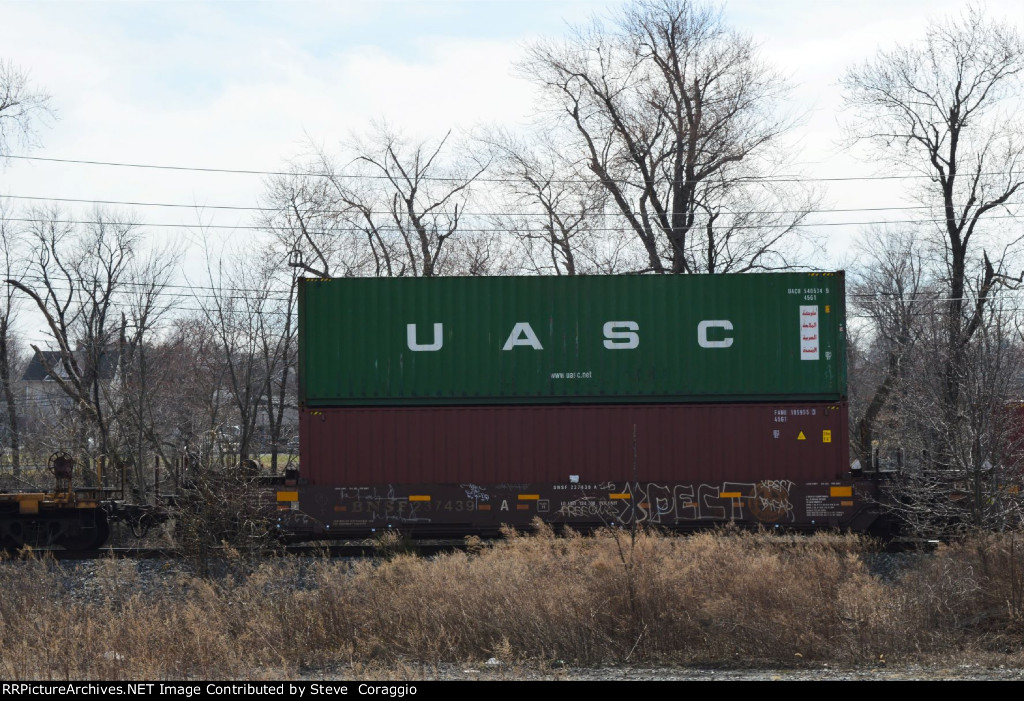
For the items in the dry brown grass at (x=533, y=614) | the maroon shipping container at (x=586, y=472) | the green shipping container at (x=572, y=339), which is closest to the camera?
A: the dry brown grass at (x=533, y=614)

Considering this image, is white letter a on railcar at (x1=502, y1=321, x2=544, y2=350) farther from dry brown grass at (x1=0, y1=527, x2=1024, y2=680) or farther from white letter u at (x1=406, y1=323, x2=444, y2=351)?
dry brown grass at (x1=0, y1=527, x2=1024, y2=680)

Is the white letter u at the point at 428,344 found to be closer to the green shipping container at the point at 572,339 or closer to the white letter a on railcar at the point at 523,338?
the green shipping container at the point at 572,339

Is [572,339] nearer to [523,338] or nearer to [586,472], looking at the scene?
[523,338]

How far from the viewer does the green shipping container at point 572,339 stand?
14289 mm

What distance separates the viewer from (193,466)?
12.5 meters

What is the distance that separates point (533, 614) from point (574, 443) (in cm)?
522

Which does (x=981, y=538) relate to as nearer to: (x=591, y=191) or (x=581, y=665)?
(x=581, y=665)

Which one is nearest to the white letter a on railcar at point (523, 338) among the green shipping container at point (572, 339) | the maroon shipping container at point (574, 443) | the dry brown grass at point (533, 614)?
the green shipping container at point (572, 339)

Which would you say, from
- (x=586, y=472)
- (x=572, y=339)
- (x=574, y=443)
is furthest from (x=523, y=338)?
(x=586, y=472)

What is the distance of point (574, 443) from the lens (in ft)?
46.3

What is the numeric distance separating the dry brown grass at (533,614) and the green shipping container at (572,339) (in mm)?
3422

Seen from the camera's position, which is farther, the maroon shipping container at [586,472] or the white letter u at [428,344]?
the white letter u at [428,344]

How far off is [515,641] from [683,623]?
176 cm
